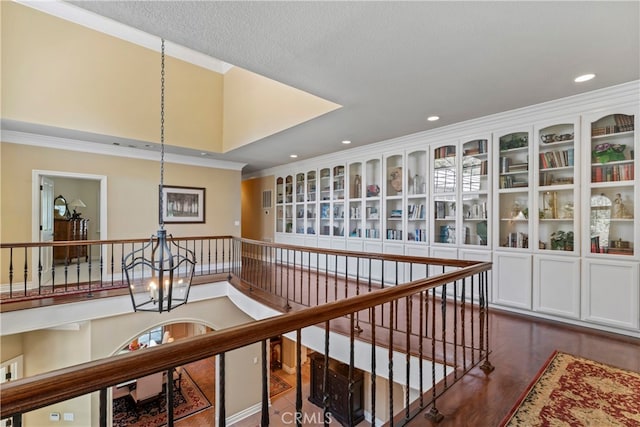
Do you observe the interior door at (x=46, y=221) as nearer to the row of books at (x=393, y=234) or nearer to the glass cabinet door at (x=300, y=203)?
the glass cabinet door at (x=300, y=203)

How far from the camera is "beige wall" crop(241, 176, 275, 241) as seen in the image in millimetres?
8438

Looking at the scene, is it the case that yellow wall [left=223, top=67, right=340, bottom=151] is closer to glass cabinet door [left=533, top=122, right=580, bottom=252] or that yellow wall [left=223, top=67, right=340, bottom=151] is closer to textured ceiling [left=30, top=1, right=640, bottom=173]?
textured ceiling [left=30, top=1, right=640, bottom=173]

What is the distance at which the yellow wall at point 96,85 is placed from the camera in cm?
429

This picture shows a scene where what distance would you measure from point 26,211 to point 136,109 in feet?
8.16

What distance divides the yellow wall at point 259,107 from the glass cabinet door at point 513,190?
2.46 meters

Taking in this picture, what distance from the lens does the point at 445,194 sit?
4.56m

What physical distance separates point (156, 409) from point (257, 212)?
540 cm

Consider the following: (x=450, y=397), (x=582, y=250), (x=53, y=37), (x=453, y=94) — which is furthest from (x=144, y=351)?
(x=53, y=37)

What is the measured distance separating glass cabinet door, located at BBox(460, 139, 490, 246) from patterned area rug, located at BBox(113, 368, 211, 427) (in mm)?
6643

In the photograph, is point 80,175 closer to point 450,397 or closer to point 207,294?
point 207,294

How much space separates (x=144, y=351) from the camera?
33.2 inches

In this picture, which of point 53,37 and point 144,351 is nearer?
point 144,351

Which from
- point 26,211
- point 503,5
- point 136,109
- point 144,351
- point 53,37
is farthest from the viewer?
point 136,109

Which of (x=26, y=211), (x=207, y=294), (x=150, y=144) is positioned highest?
(x=150, y=144)
